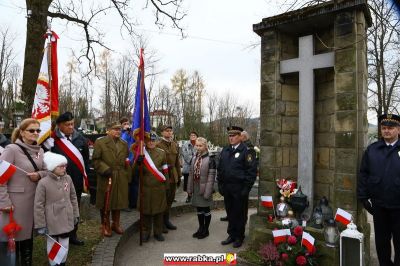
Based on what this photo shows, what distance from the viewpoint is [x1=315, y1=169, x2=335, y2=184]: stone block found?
512 centimetres

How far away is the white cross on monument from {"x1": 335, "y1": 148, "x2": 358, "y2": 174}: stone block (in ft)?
1.61

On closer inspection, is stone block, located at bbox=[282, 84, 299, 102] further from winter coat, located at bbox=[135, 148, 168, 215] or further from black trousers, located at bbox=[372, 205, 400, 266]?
winter coat, located at bbox=[135, 148, 168, 215]

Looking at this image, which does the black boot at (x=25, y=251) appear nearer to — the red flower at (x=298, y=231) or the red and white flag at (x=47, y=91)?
the red and white flag at (x=47, y=91)

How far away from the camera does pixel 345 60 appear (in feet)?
14.6

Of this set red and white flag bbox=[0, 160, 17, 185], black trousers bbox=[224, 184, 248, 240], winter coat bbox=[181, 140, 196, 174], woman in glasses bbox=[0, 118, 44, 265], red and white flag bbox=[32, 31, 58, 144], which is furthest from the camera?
winter coat bbox=[181, 140, 196, 174]

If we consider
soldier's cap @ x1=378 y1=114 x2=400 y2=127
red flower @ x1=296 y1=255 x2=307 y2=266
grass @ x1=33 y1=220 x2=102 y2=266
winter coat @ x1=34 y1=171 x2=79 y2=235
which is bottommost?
grass @ x1=33 y1=220 x2=102 y2=266

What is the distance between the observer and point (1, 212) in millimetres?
3596

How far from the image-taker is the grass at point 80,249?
430 cm

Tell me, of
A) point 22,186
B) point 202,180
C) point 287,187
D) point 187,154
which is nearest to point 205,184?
point 202,180

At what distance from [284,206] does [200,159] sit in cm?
163

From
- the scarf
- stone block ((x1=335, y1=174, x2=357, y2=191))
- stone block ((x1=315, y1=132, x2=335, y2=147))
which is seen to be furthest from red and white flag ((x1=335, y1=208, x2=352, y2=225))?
the scarf

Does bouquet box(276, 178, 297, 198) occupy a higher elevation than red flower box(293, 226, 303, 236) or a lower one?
higher

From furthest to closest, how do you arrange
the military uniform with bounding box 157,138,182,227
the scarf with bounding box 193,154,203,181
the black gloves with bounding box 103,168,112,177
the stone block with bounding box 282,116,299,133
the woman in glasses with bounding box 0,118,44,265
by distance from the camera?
1. the military uniform with bounding box 157,138,182,227
2. the scarf with bounding box 193,154,203,181
3. the stone block with bounding box 282,116,299,133
4. the black gloves with bounding box 103,168,112,177
5. the woman in glasses with bounding box 0,118,44,265

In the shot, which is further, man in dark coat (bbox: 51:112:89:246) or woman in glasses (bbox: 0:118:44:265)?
man in dark coat (bbox: 51:112:89:246)
